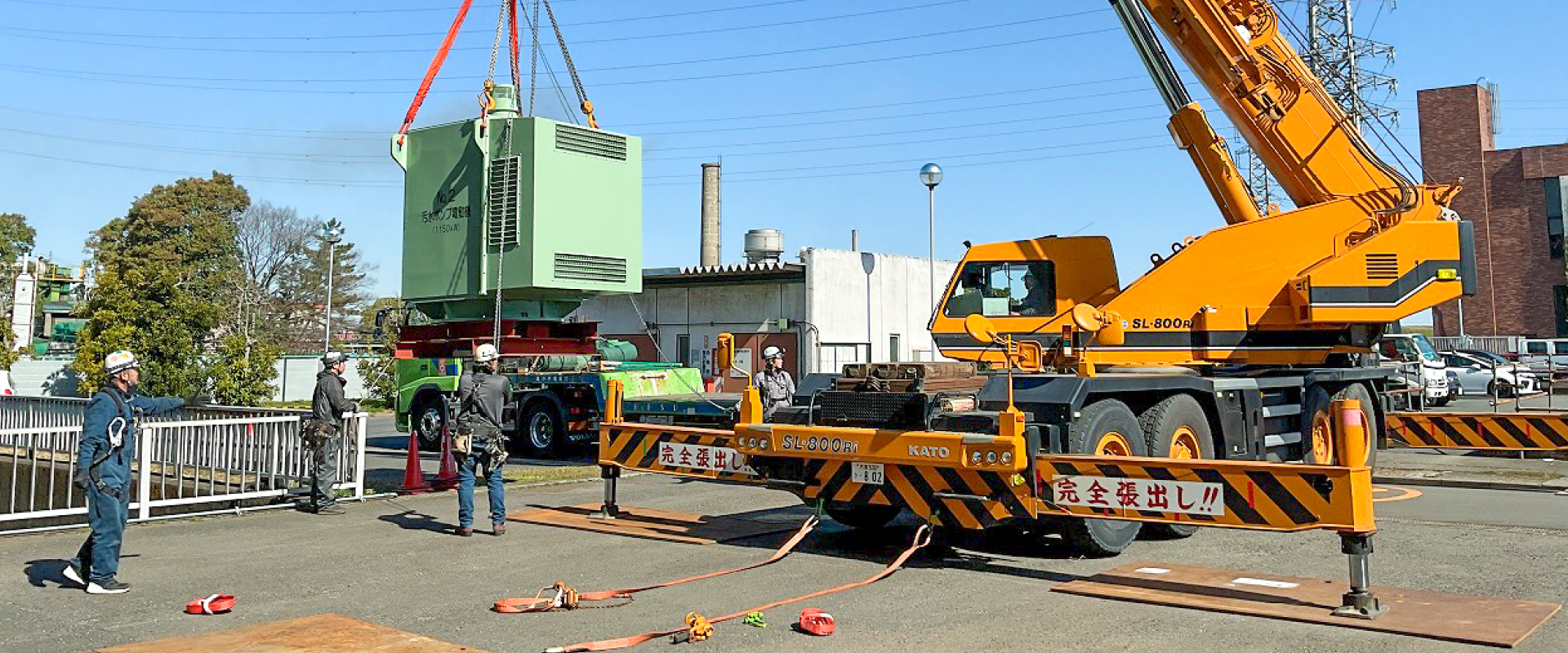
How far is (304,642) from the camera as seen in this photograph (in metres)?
6.25

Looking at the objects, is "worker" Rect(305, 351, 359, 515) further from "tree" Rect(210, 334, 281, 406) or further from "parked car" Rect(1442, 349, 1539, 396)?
"parked car" Rect(1442, 349, 1539, 396)

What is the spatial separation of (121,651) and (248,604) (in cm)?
137

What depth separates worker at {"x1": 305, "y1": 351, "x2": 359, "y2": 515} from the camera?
11797 mm

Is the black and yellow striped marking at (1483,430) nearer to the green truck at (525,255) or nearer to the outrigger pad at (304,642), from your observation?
the green truck at (525,255)

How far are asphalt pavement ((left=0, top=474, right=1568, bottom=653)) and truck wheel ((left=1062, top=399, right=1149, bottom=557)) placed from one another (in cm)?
16

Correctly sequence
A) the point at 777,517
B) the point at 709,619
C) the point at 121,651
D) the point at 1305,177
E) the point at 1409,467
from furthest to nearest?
the point at 1409,467 → the point at 1305,177 → the point at 777,517 → the point at 709,619 → the point at 121,651

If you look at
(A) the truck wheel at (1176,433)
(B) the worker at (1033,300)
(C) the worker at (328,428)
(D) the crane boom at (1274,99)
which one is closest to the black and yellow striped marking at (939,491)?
(A) the truck wheel at (1176,433)

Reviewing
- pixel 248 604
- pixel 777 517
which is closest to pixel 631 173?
pixel 777 517

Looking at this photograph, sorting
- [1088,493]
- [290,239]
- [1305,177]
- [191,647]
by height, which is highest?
[290,239]

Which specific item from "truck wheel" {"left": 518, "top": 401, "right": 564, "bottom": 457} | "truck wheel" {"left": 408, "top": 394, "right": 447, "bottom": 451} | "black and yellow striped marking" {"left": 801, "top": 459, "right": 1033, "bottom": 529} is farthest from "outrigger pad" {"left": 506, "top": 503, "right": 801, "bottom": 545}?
"truck wheel" {"left": 408, "top": 394, "right": 447, "bottom": 451}

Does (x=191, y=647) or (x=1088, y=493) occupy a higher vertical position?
(x=1088, y=493)

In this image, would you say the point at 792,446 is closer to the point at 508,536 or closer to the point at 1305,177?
the point at 508,536

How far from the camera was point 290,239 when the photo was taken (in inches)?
2264

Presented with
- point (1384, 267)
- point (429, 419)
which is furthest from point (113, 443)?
point (429, 419)
